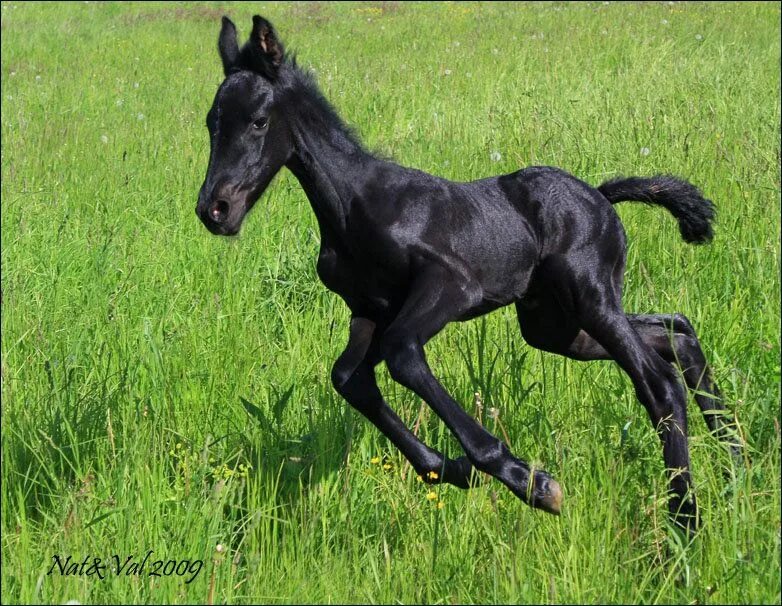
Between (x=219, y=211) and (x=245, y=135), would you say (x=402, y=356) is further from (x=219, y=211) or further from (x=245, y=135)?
(x=245, y=135)

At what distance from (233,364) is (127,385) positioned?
1.42 feet

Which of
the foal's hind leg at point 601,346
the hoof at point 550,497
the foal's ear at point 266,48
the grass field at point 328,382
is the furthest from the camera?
the foal's hind leg at point 601,346

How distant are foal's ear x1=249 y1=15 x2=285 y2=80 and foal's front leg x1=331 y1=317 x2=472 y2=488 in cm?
87

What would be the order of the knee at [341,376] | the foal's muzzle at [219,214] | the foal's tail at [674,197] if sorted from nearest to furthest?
the foal's muzzle at [219,214]
the knee at [341,376]
the foal's tail at [674,197]

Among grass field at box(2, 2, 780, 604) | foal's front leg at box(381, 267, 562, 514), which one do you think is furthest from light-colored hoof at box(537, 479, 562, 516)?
grass field at box(2, 2, 780, 604)

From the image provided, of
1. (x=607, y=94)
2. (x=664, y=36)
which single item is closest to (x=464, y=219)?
(x=607, y=94)

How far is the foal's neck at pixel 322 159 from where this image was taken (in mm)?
3395

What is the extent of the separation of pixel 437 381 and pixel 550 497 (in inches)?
18.6

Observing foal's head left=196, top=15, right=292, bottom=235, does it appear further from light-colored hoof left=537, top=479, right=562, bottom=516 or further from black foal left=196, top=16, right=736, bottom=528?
light-colored hoof left=537, top=479, right=562, bottom=516

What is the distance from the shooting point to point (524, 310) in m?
3.88

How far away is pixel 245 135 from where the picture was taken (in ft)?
10.5

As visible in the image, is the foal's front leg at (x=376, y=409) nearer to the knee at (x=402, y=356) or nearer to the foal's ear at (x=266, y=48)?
the knee at (x=402, y=356)

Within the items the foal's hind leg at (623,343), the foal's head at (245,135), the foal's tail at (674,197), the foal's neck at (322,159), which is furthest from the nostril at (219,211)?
the foal's tail at (674,197)

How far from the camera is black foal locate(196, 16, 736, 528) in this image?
3158 millimetres
